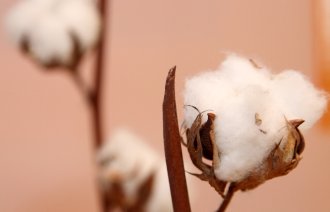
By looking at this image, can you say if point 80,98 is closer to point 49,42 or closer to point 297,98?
point 49,42

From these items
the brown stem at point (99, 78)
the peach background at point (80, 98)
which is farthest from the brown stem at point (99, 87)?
the peach background at point (80, 98)

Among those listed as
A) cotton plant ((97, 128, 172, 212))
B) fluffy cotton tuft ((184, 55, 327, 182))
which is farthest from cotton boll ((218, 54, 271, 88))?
cotton plant ((97, 128, 172, 212))

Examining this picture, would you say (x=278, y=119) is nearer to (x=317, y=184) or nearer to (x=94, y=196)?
(x=317, y=184)

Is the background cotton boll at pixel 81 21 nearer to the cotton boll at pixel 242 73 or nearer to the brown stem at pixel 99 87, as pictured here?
the brown stem at pixel 99 87

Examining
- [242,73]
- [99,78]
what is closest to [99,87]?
[99,78]

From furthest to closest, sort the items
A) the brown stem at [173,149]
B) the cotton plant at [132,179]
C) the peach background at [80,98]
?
the peach background at [80,98], the cotton plant at [132,179], the brown stem at [173,149]

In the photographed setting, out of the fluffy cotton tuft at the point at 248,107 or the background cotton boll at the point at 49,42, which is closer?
the fluffy cotton tuft at the point at 248,107

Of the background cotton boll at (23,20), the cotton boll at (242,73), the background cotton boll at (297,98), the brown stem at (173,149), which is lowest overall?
the brown stem at (173,149)
